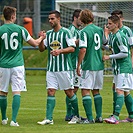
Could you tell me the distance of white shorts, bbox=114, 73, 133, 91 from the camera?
13.4m

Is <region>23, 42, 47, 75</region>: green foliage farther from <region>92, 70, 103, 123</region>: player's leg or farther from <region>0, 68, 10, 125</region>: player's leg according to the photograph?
<region>0, 68, 10, 125</region>: player's leg

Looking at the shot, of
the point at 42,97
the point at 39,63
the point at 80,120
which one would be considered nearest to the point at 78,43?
the point at 80,120

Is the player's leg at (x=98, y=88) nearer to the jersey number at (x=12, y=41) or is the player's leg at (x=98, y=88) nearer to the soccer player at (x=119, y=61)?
the soccer player at (x=119, y=61)

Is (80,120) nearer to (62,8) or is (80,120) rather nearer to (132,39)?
(132,39)

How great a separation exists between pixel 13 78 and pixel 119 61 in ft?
6.41

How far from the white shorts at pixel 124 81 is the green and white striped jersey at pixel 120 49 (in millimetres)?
74

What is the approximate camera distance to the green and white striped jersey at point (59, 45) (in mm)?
13281

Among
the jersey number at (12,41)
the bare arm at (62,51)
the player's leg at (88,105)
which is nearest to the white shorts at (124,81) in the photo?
the player's leg at (88,105)

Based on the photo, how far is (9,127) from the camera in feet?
41.7

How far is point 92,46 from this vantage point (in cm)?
1338

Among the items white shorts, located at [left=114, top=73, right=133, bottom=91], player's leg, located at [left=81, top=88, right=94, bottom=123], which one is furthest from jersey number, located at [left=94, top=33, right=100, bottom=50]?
player's leg, located at [left=81, top=88, right=94, bottom=123]

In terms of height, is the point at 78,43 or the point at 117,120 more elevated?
the point at 78,43

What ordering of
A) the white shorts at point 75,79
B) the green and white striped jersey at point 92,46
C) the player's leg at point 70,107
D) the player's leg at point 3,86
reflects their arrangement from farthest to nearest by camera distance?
the white shorts at point 75,79, the player's leg at point 70,107, the green and white striped jersey at point 92,46, the player's leg at point 3,86

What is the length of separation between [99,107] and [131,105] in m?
0.62
